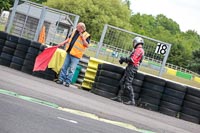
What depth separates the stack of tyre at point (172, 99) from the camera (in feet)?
44.9

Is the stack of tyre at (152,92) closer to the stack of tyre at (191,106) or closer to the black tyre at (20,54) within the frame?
the stack of tyre at (191,106)

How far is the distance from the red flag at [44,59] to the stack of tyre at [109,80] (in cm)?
A: 171

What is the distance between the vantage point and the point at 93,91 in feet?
47.1

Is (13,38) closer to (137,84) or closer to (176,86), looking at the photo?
(137,84)

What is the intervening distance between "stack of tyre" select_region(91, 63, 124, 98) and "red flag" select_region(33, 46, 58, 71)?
171 centimetres

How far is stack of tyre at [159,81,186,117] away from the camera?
13.7 m

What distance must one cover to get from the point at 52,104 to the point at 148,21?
166m

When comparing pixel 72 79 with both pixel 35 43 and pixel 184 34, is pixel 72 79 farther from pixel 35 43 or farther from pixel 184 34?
pixel 184 34

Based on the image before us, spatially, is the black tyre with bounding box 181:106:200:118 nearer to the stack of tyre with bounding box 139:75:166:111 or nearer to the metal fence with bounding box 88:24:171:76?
the stack of tyre with bounding box 139:75:166:111

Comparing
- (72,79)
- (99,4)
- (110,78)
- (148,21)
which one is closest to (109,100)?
(110,78)

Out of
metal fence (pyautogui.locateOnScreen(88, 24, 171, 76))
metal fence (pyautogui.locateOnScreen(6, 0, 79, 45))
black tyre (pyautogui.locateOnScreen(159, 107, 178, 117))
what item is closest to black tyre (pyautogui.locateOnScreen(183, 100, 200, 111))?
black tyre (pyautogui.locateOnScreen(159, 107, 178, 117))

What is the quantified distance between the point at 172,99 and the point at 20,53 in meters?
4.99

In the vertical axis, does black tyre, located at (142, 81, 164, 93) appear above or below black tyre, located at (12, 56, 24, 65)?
above

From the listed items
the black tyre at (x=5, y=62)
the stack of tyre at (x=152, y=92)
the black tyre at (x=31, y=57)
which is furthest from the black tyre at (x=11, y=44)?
the stack of tyre at (x=152, y=92)
